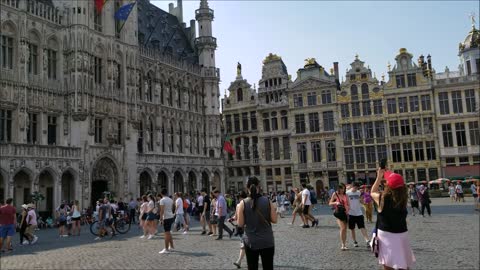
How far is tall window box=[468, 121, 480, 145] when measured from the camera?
151 feet

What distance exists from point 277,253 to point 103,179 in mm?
25289

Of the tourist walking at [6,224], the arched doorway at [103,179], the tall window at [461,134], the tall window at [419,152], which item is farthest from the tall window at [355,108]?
the tourist walking at [6,224]

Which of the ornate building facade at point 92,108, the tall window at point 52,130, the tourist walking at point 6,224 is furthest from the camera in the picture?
the tall window at point 52,130

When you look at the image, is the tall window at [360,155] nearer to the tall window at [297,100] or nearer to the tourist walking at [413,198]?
the tall window at [297,100]

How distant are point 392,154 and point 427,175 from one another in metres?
4.08

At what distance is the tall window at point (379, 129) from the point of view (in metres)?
49.3

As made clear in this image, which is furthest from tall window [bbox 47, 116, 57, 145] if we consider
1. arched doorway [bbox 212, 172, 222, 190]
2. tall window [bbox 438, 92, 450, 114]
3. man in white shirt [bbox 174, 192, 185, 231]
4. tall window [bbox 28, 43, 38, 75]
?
tall window [bbox 438, 92, 450, 114]

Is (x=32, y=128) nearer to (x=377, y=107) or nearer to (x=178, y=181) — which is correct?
(x=178, y=181)

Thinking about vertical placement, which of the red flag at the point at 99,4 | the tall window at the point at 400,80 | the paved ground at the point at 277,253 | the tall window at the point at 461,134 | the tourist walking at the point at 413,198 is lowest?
the paved ground at the point at 277,253

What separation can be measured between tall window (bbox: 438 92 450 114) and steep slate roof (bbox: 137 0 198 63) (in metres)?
26.5

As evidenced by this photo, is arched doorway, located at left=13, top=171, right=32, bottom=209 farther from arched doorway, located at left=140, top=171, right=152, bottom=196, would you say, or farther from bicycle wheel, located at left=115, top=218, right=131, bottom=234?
arched doorway, located at left=140, top=171, right=152, bottom=196

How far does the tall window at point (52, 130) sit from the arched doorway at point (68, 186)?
2.69 meters

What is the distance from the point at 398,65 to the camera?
49531mm

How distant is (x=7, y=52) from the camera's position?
2964 centimetres
